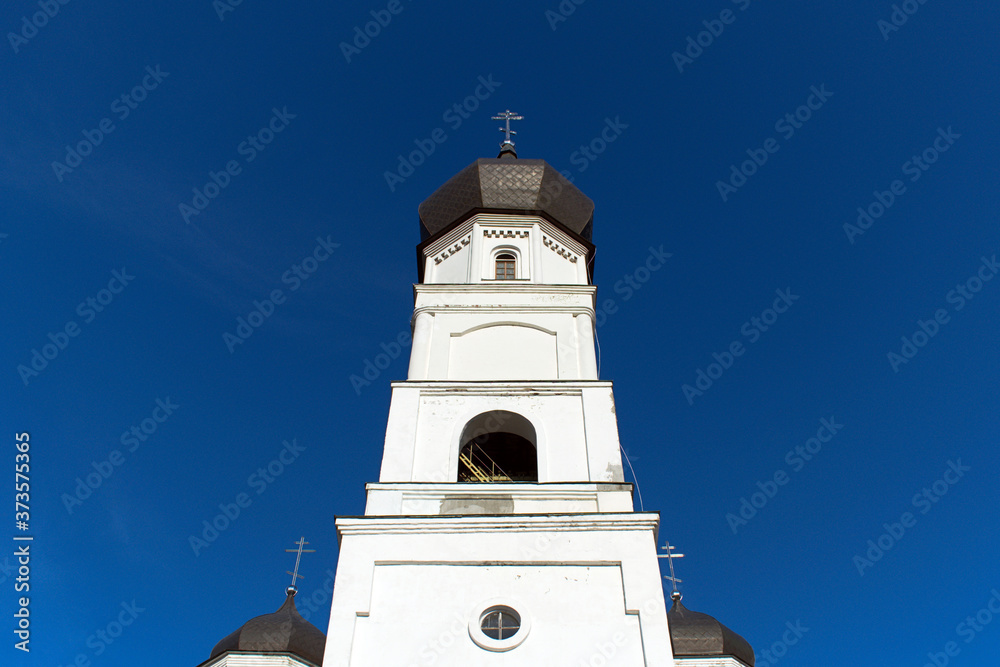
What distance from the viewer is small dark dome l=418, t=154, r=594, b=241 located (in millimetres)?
18547

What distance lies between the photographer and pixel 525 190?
18.9 metres

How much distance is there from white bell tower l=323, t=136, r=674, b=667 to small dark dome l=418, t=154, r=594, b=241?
1495 mm

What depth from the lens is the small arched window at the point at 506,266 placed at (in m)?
17.0

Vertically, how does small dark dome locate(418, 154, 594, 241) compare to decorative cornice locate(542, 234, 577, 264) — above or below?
above

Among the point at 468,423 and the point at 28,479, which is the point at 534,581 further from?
the point at 28,479

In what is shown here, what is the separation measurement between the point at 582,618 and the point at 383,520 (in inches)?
117

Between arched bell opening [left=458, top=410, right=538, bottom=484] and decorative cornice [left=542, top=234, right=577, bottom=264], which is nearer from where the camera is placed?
arched bell opening [left=458, top=410, right=538, bottom=484]

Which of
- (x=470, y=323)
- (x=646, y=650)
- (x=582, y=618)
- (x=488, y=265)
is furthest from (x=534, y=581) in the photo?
(x=488, y=265)

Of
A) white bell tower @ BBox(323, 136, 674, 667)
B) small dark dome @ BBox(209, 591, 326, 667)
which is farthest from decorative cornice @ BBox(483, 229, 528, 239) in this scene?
small dark dome @ BBox(209, 591, 326, 667)

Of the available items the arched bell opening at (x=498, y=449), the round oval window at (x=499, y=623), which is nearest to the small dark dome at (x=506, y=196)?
the arched bell opening at (x=498, y=449)

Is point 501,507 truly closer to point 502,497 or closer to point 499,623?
point 502,497

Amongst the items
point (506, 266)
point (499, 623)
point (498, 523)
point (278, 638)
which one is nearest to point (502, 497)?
point (498, 523)

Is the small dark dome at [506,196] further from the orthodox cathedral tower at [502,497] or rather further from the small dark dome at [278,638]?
the small dark dome at [278,638]

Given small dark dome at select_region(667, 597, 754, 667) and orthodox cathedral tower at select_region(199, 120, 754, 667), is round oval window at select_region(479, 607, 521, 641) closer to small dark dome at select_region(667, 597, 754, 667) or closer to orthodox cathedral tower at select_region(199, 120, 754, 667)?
orthodox cathedral tower at select_region(199, 120, 754, 667)
